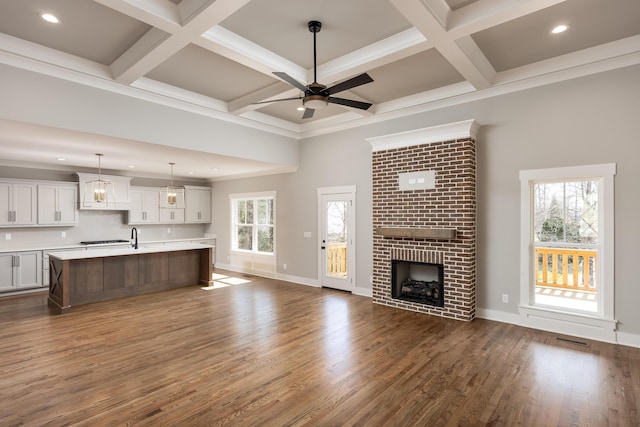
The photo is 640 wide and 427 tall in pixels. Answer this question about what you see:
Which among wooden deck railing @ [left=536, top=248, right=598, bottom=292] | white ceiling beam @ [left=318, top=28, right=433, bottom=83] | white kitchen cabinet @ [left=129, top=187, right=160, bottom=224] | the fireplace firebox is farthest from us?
white kitchen cabinet @ [left=129, top=187, right=160, bottom=224]

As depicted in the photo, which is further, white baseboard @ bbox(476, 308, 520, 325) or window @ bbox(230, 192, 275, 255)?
window @ bbox(230, 192, 275, 255)

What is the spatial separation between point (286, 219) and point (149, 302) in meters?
3.18

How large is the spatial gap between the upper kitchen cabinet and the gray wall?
510cm

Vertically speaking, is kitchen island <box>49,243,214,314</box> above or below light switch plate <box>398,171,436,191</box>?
below

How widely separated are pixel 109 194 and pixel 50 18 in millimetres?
5522

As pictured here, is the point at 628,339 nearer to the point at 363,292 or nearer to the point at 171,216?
the point at 363,292

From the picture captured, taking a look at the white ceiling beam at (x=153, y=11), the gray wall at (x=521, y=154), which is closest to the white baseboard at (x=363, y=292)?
the gray wall at (x=521, y=154)

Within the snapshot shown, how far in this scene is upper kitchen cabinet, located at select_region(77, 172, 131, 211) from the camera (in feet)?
24.6

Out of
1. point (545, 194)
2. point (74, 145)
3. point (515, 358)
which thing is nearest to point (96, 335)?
point (74, 145)

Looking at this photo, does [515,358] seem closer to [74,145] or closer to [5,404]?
[5,404]

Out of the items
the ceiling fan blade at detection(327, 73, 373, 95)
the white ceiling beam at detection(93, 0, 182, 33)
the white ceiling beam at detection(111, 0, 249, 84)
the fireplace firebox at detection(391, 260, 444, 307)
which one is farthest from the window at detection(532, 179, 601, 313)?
the white ceiling beam at detection(93, 0, 182, 33)

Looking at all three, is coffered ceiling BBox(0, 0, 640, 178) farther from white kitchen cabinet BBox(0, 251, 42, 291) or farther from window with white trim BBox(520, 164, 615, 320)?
white kitchen cabinet BBox(0, 251, 42, 291)

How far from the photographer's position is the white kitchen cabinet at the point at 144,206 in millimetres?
8547

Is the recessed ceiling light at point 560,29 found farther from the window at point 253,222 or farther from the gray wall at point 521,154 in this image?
the window at point 253,222
